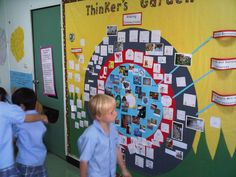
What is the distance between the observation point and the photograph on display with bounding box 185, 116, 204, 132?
215cm

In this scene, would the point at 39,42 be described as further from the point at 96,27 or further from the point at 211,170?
the point at 211,170

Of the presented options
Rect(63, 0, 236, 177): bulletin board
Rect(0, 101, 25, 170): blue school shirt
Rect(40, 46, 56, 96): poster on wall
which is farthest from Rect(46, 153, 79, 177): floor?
Rect(0, 101, 25, 170): blue school shirt

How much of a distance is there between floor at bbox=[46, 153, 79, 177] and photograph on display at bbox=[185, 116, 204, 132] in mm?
1622

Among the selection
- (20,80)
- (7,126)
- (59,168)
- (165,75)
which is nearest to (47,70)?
(20,80)

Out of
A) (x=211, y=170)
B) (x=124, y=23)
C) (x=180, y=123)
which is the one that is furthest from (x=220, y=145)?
(x=124, y=23)

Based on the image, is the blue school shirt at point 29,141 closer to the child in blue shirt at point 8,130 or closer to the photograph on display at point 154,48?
the child in blue shirt at point 8,130

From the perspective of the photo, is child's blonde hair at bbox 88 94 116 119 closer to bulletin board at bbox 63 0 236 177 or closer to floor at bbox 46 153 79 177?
bulletin board at bbox 63 0 236 177

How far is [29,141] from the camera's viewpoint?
80.8 inches

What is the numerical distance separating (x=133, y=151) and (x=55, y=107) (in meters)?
1.47

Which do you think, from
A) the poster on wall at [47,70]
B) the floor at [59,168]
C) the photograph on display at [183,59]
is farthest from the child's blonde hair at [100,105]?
the poster on wall at [47,70]

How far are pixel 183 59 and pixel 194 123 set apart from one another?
52 cm

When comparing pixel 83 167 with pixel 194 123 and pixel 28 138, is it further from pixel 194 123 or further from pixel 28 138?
pixel 194 123

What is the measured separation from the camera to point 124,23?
8.51ft

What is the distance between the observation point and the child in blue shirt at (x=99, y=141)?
1668 millimetres
